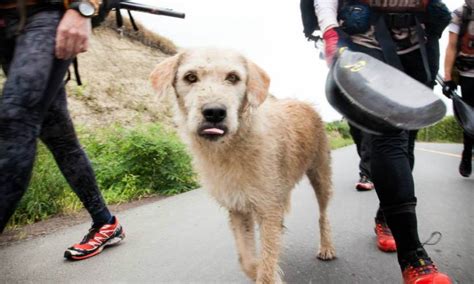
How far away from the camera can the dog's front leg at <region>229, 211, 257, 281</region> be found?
312 cm

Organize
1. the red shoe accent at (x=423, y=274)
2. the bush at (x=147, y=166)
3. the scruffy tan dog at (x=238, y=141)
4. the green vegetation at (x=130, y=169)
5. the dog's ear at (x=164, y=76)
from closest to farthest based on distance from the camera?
1. the red shoe accent at (x=423, y=274)
2. the scruffy tan dog at (x=238, y=141)
3. the dog's ear at (x=164, y=76)
4. the green vegetation at (x=130, y=169)
5. the bush at (x=147, y=166)

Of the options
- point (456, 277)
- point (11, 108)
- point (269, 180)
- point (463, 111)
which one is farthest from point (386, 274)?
point (11, 108)

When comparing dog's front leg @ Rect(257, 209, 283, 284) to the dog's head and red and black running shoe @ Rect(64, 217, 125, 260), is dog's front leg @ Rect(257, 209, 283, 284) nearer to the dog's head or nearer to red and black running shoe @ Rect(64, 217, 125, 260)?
the dog's head

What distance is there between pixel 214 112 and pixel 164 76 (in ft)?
2.38

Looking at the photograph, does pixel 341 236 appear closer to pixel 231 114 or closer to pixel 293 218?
pixel 293 218

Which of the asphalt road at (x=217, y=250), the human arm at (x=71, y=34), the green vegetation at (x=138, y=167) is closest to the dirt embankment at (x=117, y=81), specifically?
the green vegetation at (x=138, y=167)

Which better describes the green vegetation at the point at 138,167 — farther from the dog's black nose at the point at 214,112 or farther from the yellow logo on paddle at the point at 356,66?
the yellow logo on paddle at the point at 356,66

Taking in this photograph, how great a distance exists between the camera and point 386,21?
307 centimetres

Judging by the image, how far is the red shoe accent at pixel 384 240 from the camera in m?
3.62

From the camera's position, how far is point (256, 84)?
3277mm

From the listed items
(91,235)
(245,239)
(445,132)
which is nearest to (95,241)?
(91,235)

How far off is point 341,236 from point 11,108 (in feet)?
10.5

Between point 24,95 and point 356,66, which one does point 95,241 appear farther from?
point 356,66

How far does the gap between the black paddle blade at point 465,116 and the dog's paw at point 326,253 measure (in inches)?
57.0
